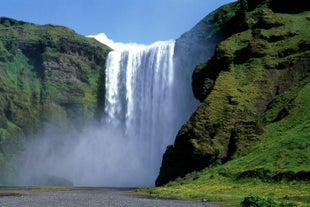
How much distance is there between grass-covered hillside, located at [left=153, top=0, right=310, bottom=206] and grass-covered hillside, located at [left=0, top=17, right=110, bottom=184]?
70426mm

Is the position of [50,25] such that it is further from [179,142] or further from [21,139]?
[179,142]

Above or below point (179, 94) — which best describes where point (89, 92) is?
above

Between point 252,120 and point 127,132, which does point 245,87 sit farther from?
point 127,132

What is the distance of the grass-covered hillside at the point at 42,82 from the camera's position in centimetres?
13438

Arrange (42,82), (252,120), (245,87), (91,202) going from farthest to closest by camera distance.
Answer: (42,82) < (245,87) < (252,120) < (91,202)

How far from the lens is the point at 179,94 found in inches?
3890

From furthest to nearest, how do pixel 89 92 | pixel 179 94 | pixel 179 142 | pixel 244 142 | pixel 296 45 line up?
pixel 89 92 < pixel 179 94 < pixel 296 45 < pixel 179 142 < pixel 244 142

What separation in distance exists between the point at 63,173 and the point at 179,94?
163 ft

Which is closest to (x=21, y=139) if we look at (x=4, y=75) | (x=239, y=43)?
(x=4, y=75)

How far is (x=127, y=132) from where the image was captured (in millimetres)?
111125

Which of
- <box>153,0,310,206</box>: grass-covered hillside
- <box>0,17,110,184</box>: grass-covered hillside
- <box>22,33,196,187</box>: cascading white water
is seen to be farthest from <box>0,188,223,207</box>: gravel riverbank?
<box>0,17,110,184</box>: grass-covered hillside

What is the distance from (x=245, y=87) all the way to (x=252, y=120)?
11122 millimetres

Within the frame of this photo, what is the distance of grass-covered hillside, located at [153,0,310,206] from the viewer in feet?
141

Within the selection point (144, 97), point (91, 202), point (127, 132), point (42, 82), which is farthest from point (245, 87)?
point (42, 82)
